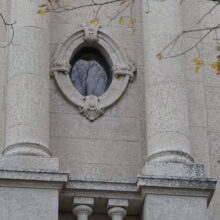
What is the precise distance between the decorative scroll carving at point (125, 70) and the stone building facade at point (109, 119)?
0.02 m

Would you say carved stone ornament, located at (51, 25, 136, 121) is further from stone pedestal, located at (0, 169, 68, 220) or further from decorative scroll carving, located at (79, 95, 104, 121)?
stone pedestal, located at (0, 169, 68, 220)

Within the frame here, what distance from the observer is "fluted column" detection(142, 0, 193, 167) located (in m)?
15.1

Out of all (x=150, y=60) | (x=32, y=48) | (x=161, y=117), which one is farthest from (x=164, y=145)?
(x=32, y=48)

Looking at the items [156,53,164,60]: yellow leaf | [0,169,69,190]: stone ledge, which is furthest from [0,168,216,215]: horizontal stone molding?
[156,53,164,60]: yellow leaf

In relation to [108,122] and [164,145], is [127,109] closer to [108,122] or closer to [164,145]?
[108,122]

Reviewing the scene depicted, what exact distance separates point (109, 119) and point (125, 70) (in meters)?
0.91

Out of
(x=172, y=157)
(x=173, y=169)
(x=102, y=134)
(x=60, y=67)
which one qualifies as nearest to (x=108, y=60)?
(x=60, y=67)

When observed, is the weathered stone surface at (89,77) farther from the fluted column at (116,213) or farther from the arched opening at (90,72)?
the fluted column at (116,213)

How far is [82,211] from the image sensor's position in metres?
14.7

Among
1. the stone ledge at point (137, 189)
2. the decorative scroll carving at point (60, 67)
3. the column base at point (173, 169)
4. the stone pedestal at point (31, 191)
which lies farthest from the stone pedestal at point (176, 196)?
the decorative scroll carving at point (60, 67)

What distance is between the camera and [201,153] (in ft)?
52.5

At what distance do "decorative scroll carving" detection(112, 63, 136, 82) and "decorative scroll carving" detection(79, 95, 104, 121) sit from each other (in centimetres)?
63

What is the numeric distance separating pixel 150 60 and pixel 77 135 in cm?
169

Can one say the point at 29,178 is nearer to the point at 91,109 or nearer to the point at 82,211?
the point at 82,211
